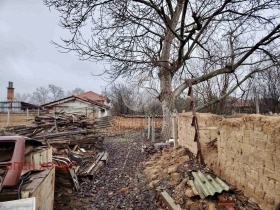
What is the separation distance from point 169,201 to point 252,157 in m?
1.82

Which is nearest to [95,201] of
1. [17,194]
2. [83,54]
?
[17,194]

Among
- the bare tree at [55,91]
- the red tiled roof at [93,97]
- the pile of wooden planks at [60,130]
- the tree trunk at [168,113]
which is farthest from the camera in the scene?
the bare tree at [55,91]

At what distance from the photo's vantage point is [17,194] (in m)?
3.02

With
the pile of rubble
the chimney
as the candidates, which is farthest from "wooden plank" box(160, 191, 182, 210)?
the chimney

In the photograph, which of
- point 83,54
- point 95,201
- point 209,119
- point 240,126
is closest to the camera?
point 240,126

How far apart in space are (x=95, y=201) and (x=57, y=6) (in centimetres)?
740

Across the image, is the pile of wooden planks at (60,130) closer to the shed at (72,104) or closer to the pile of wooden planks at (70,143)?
the pile of wooden planks at (70,143)

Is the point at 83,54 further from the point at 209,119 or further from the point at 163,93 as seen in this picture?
the point at 209,119

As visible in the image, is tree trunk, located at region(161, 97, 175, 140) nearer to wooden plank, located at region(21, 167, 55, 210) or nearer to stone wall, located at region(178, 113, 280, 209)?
stone wall, located at region(178, 113, 280, 209)

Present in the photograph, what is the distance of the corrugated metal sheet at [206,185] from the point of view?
4.09m

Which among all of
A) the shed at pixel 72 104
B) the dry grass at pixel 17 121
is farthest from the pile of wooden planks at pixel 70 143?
the shed at pixel 72 104

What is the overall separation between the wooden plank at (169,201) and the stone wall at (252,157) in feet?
4.10

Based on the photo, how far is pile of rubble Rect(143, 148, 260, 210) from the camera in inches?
151

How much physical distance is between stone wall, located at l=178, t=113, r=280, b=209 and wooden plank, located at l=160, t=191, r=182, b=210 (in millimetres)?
1251
